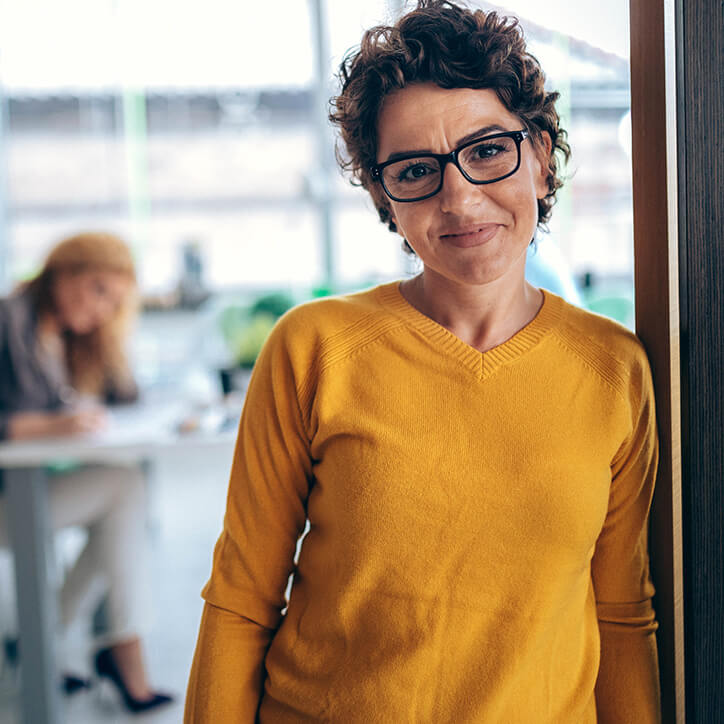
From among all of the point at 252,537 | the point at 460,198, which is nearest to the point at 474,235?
the point at 460,198

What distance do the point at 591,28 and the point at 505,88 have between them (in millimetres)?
164

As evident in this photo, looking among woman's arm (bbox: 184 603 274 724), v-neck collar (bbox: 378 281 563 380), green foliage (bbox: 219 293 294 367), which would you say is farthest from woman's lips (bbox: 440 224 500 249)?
green foliage (bbox: 219 293 294 367)

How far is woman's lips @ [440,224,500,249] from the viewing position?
74cm

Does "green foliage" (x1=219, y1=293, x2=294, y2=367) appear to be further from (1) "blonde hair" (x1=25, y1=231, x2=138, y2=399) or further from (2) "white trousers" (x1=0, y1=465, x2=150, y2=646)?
(2) "white trousers" (x1=0, y1=465, x2=150, y2=646)

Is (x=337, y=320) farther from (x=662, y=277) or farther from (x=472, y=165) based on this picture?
(x=662, y=277)

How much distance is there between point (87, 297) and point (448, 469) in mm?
2090

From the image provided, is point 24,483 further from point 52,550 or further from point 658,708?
point 658,708

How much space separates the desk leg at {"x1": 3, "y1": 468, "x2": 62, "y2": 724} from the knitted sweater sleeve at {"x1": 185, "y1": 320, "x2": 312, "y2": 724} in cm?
143

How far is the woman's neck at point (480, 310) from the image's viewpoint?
2.65 feet

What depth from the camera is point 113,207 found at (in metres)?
4.46

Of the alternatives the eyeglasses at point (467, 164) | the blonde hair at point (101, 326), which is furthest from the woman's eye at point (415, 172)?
the blonde hair at point (101, 326)

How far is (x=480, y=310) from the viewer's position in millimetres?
817

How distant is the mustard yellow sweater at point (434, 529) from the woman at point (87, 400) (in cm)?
155

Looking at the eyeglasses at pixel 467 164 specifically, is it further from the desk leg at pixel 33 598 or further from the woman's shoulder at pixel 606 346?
the desk leg at pixel 33 598
